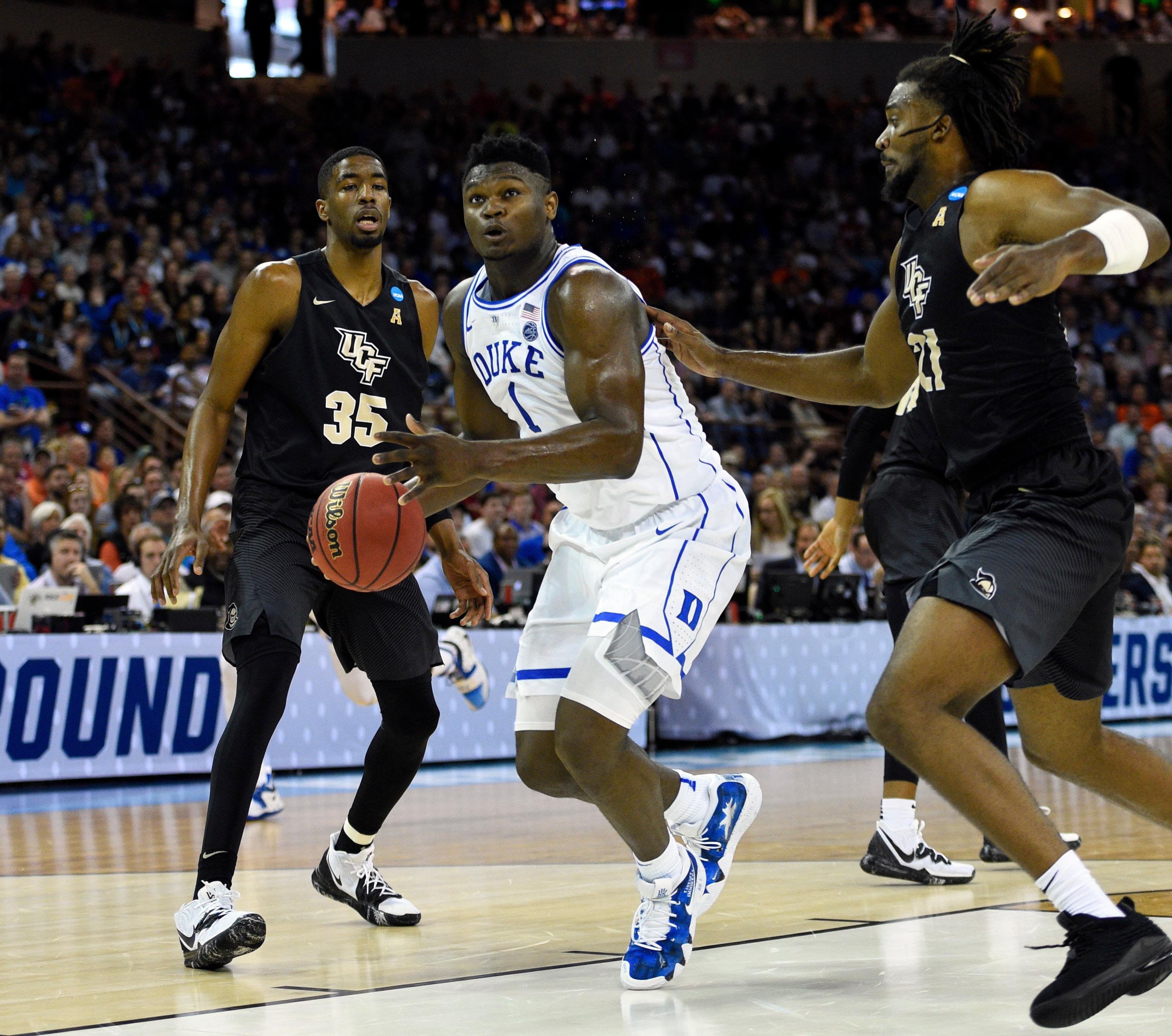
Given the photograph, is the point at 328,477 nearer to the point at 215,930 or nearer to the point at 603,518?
the point at 603,518

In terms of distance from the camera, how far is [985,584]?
127 inches

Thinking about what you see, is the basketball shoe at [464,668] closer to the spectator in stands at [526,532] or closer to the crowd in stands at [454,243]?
the crowd in stands at [454,243]

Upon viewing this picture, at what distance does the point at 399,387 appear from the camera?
4805mm

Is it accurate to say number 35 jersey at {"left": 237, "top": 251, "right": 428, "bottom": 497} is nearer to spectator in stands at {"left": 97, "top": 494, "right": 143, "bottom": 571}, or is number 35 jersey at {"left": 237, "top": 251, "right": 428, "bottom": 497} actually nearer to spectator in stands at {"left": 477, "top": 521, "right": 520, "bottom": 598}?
spectator in stands at {"left": 97, "top": 494, "right": 143, "bottom": 571}

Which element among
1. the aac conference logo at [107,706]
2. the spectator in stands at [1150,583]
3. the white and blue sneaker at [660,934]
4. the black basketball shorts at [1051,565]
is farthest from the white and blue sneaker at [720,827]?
the spectator in stands at [1150,583]

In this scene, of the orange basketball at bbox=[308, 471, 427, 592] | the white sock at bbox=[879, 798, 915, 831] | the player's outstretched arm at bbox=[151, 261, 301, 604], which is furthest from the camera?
the white sock at bbox=[879, 798, 915, 831]

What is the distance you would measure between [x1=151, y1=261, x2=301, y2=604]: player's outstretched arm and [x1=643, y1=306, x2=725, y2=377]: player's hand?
1152 mm

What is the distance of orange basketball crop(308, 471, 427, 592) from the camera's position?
392cm

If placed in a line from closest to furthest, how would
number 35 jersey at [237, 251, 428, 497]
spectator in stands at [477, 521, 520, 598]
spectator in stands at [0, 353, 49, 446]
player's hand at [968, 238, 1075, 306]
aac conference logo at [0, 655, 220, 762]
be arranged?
player's hand at [968, 238, 1075, 306] → number 35 jersey at [237, 251, 428, 497] → aac conference logo at [0, 655, 220, 762] → spectator in stands at [477, 521, 520, 598] → spectator in stands at [0, 353, 49, 446]

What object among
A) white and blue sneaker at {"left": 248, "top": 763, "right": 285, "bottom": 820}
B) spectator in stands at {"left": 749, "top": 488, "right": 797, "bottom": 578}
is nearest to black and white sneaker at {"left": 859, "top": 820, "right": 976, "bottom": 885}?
white and blue sneaker at {"left": 248, "top": 763, "right": 285, "bottom": 820}

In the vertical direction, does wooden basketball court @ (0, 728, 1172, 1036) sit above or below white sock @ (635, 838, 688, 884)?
below

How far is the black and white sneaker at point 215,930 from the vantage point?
387cm

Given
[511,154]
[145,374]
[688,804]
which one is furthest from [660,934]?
[145,374]

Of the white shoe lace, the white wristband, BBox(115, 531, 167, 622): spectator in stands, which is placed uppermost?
the white wristband
